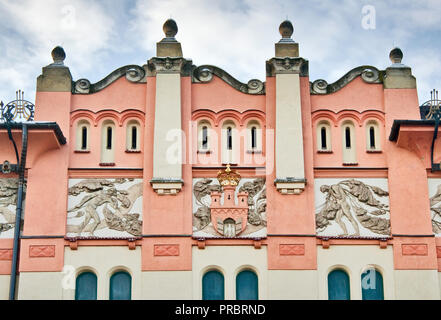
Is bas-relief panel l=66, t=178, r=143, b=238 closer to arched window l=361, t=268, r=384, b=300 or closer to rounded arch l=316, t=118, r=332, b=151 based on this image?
rounded arch l=316, t=118, r=332, b=151

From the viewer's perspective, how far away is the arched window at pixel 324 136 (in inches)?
927

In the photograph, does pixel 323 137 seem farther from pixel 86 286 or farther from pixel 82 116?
pixel 86 286

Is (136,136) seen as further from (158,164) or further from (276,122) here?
(276,122)

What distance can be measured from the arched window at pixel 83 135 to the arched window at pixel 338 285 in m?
8.06

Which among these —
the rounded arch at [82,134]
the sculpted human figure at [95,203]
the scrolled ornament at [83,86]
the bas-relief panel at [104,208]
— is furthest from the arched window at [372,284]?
the scrolled ornament at [83,86]

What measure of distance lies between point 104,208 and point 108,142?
209 cm

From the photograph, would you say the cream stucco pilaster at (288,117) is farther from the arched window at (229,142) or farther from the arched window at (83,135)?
the arched window at (83,135)

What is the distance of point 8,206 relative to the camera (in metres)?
22.8

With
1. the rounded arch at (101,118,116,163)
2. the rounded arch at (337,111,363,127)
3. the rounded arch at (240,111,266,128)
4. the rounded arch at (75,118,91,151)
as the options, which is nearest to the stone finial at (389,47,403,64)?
the rounded arch at (337,111,363,127)

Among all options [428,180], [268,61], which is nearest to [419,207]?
[428,180]

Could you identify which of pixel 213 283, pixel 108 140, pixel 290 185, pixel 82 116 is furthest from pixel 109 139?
pixel 290 185

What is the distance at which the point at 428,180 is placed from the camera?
75.3 ft

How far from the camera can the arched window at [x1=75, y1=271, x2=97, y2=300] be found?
22.1m

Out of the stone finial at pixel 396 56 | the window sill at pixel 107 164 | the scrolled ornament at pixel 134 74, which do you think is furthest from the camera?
the stone finial at pixel 396 56
